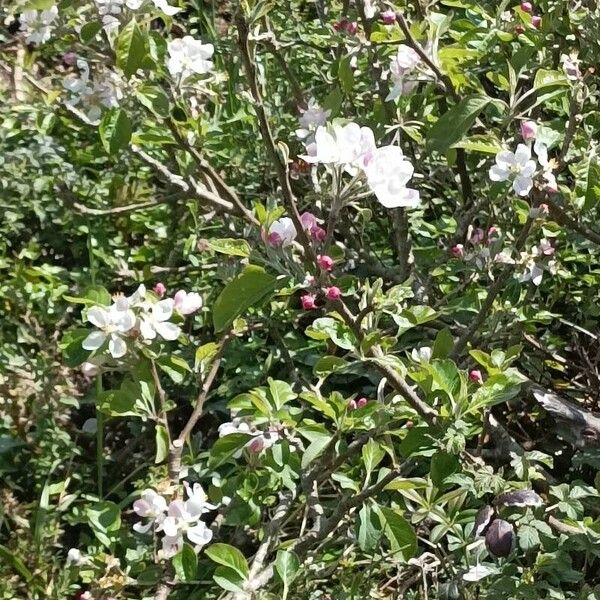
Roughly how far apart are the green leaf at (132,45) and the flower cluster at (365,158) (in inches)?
18.0

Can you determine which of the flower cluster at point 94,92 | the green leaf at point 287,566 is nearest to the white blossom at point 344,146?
the green leaf at point 287,566

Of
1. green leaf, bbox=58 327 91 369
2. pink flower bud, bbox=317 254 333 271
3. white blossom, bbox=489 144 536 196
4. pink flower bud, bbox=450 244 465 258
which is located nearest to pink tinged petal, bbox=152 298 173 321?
green leaf, bbox=58 327 91 369

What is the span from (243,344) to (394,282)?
377 mm

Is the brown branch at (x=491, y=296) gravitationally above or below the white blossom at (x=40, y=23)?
below

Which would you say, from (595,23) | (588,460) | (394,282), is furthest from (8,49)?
(588,460)

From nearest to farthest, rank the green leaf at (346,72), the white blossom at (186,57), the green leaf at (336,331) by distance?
the green leaf at (336,331), the white blossom at (186,57), the green leaf at (346,72)

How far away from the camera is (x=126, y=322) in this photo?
1.47m

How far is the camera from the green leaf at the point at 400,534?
4.71 feet

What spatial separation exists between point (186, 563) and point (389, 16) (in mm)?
1009

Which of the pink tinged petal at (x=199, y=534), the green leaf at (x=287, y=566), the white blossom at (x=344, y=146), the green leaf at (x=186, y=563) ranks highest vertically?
the white blossom at (x=344, y=146)

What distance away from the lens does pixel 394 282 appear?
2152 millimetres

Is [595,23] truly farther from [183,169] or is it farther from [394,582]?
[394,582]

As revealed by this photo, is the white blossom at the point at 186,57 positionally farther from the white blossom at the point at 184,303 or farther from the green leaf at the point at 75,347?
the green leaf at the point at 75,347

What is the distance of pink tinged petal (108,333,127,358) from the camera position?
4.85 feet
